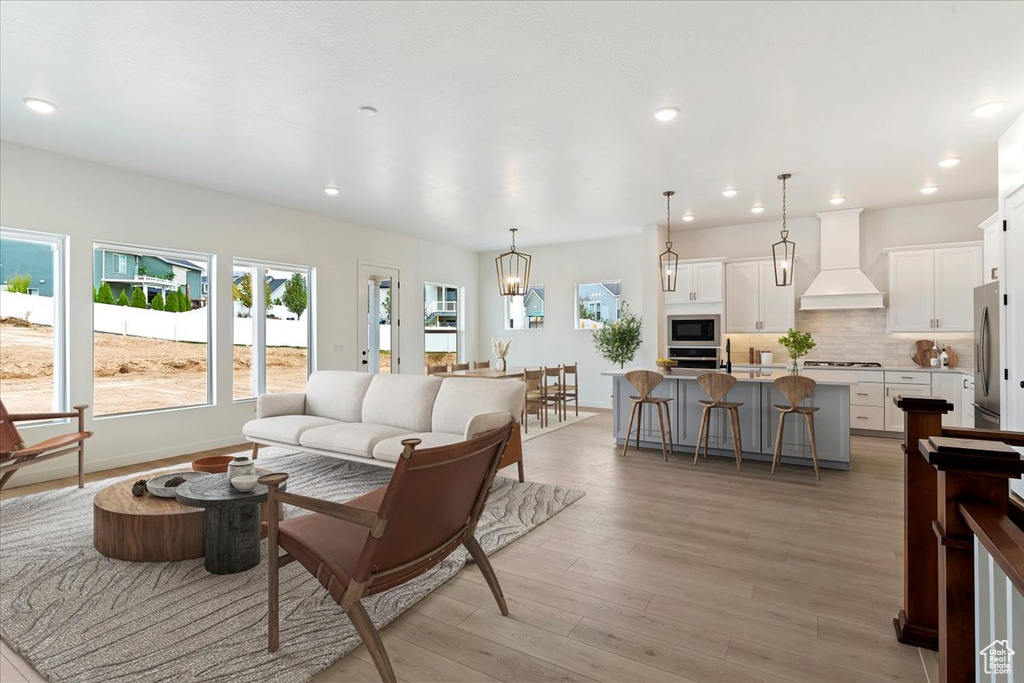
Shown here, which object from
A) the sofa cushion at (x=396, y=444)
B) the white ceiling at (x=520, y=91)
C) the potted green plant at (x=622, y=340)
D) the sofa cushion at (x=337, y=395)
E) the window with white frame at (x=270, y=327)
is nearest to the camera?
the white ceiling at (x=520, y=91)

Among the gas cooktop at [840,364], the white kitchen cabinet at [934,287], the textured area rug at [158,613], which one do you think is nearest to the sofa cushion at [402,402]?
the textured area rug at [158,613]

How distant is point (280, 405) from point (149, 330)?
180 cm

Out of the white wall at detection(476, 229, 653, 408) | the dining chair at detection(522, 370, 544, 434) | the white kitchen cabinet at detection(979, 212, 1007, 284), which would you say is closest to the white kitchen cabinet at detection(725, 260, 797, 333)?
the white wall at detection(476, 229, 653, 408)

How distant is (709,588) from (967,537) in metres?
1.54

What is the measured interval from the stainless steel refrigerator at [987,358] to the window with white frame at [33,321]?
825 cm

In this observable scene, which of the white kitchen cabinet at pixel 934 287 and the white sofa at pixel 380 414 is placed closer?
the white sofa at pixel 380 414

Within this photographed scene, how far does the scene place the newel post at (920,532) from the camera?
2.04m

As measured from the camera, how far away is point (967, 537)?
47.8 inches

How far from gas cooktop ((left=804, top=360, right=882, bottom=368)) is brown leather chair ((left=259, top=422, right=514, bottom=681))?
6191 millimetres

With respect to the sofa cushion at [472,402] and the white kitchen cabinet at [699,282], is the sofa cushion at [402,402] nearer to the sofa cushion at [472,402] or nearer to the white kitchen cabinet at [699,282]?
the sofa cushion at [472,402]

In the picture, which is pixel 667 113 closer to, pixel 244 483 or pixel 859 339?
pixel 244 483

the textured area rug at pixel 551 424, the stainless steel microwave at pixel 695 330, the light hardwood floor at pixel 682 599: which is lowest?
the light hardwood floor at pixel 682 599

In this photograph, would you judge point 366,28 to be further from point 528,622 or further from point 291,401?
point 291,401

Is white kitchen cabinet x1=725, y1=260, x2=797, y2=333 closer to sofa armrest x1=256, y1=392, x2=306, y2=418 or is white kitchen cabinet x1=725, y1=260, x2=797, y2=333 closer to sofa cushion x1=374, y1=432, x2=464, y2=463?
sofa cushion x1=374, y1=432, x2=464, y2=463
